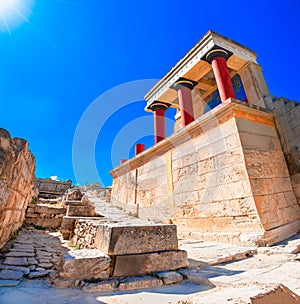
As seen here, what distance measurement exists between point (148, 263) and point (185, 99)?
825 cm

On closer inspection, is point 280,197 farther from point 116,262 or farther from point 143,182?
point 143,182

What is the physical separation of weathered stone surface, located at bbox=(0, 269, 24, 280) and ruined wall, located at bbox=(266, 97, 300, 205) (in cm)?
607

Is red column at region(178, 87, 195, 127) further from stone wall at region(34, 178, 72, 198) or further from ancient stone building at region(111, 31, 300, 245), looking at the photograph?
stone wall at region(34, 178, 72, 198)

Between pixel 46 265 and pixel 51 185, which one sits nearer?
pixel 46 265

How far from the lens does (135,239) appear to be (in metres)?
2.49

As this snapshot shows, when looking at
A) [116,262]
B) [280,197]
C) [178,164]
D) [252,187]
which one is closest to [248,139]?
[252,187]

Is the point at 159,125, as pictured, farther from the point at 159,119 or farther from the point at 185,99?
the point at 185,99

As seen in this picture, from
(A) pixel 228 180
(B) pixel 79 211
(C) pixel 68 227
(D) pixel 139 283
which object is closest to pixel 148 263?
(D) pixel 139 283

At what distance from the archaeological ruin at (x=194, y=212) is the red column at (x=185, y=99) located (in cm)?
6

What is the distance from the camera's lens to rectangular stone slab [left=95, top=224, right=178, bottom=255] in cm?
241

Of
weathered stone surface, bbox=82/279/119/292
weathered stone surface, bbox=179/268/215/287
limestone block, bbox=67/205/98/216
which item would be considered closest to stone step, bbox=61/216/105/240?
limestone block, bbox=67/205/98/216

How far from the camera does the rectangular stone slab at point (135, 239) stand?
2.41 m

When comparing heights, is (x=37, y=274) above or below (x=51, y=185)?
below

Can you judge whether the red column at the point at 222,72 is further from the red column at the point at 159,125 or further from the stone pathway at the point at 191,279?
the stone pathway at the point at 191,279
